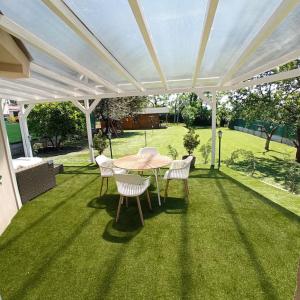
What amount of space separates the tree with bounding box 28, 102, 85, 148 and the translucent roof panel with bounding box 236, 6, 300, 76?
9075 mm

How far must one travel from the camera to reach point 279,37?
Result: 250 cm

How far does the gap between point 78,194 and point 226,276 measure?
142 inches

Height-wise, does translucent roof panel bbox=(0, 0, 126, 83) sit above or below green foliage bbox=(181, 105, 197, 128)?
above

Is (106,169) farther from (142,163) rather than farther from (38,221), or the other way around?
(38,221)

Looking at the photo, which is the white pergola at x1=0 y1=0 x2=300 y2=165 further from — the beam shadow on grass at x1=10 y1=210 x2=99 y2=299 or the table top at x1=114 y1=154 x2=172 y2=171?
the beam shadow on grass at x1=10 y1=210 x2=99 y2=299

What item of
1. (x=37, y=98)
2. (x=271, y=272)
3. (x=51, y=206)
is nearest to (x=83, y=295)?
(x=271, y=272)

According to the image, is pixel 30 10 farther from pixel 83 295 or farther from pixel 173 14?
pixel 83 295

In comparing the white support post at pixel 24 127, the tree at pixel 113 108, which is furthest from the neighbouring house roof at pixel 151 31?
the tree at pixel 113 108

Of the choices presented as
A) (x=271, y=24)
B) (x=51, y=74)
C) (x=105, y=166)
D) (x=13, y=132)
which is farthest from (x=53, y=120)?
(x=271, y=24)

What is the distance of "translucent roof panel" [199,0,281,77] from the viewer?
1.83 metres

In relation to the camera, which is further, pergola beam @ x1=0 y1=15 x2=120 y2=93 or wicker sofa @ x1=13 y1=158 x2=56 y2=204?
wicker sofa @ x1=13 y1=158 x2=56 y2=204

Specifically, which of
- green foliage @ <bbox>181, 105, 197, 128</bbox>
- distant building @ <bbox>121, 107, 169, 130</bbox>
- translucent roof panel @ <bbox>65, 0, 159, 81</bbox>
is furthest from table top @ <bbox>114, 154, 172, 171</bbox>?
distant building @ <bbox>121, 107, 169, 130</bbox>

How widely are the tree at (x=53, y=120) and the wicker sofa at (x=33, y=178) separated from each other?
5660 mm

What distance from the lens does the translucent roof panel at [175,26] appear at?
72.1 inches
